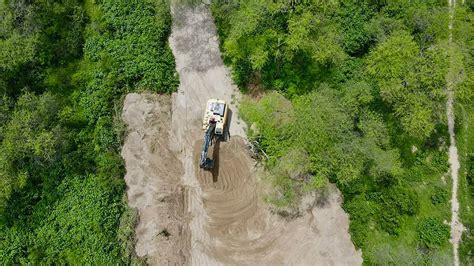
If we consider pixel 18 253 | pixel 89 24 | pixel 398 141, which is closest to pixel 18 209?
pixel 18 253

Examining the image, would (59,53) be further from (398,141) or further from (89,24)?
(398,141)

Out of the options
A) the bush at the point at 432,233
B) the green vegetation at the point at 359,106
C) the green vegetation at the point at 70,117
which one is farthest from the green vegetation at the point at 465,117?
the green vegetation at the point at 70,117

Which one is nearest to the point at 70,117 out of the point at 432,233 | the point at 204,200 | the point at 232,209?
the point at 204,200

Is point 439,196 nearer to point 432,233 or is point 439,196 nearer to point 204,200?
point 432,233

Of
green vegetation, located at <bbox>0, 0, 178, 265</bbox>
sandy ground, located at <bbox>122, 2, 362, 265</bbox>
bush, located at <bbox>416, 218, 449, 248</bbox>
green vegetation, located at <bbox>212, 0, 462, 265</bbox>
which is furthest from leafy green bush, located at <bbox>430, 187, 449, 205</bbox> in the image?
green vegetation, located at <bbox>0, 0, 178, 265</bbox>

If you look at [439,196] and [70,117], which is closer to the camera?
[70,117]

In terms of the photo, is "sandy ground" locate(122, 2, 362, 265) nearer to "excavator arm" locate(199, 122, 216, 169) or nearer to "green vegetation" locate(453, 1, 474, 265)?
Result: "excavator arm" locate(199, 122, 216, 169)

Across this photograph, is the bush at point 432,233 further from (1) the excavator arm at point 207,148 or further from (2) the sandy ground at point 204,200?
(1) the excavator arm at point 207,148
